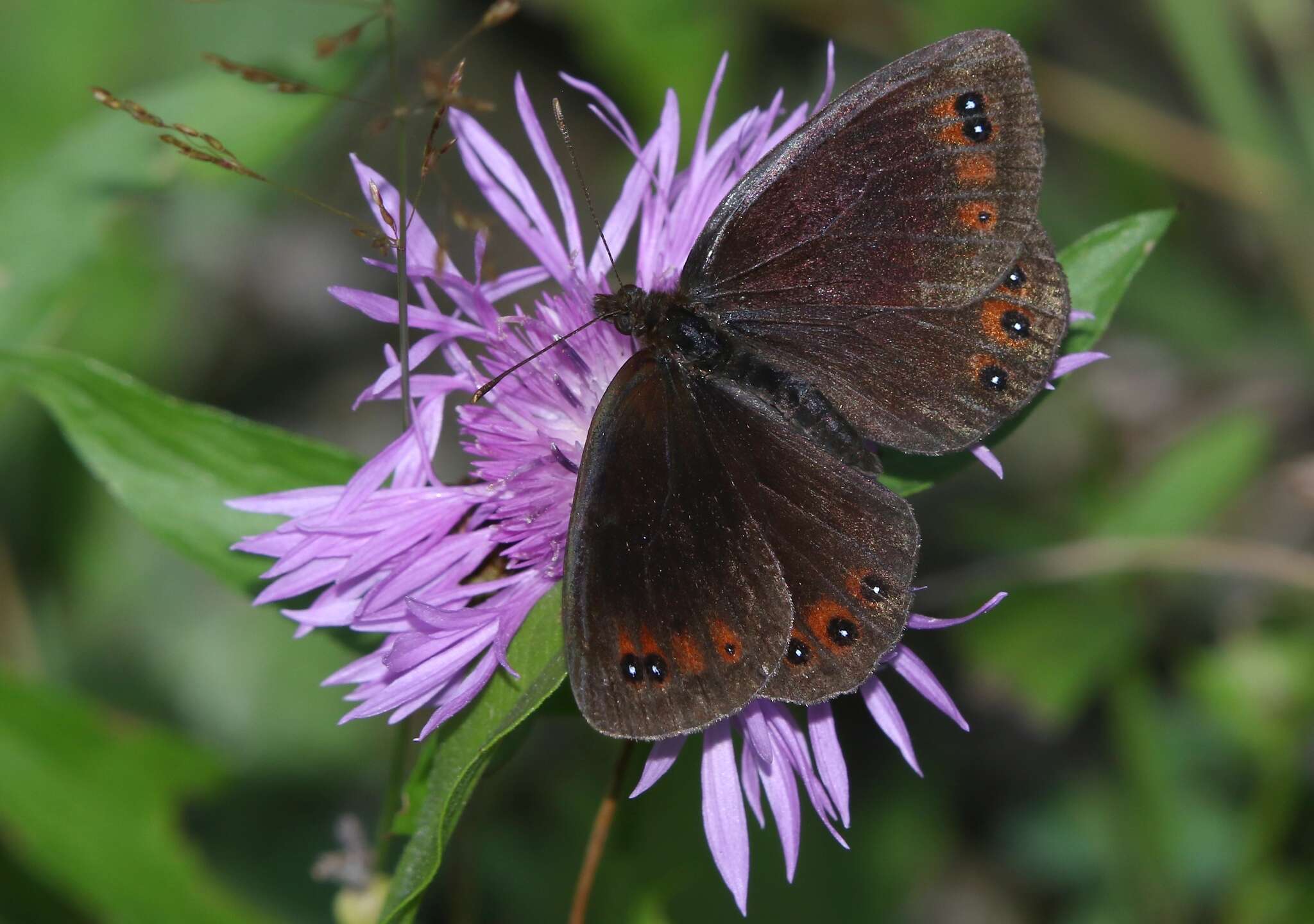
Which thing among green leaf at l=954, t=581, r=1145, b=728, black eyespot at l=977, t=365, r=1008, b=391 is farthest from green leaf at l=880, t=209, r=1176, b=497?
green leaf at l=954, t=581, r=1145, b=728

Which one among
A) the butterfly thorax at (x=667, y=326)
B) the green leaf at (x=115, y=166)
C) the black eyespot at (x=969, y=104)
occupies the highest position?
the green leaf at (x=115, y=166)

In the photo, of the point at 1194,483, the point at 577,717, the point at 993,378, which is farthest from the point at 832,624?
the point at 1194,483

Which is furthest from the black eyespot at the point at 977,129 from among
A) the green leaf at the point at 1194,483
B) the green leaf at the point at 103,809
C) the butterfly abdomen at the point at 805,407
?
the green leaf at the point at 103,809

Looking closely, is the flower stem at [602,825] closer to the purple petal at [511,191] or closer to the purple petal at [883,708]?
the purple petal at [883,708]

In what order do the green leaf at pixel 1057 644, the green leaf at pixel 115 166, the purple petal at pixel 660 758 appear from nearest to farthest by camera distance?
the purple petal at pixel 660 758 → the green leaf at pixel 115 166 → the green leaf at pixel 1057 644

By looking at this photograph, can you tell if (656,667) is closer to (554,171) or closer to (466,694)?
(466,694)

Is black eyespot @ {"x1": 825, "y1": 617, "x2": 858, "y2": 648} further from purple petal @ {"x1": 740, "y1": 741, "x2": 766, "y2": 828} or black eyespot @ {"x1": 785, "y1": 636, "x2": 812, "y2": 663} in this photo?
purple petal @ {"x1": 740, "y1": 741, "x2": 766, "y2": 828}
